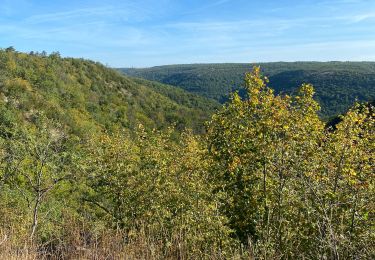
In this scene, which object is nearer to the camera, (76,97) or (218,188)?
(218,188)

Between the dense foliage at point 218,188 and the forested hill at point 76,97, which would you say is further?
the forested hill at point 76,97

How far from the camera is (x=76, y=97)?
59781 mm

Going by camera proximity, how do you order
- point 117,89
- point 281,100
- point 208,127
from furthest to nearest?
point 117,89 → point 208,127 → point 281,100

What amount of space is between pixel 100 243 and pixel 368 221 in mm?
3995

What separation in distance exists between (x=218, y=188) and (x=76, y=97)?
54.8 m

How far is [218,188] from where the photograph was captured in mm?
8609

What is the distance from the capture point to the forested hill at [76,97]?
45312mm

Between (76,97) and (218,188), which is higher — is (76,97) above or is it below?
below

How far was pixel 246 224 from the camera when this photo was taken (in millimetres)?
7988

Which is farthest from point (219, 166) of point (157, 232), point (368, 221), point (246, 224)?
point (368, 221)

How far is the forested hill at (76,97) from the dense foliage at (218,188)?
22.8 metres

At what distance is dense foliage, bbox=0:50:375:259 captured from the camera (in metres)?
5.41

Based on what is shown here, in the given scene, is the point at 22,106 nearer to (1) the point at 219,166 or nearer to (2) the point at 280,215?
(1) the point at 219,166

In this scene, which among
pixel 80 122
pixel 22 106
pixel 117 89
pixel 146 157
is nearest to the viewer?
pixel 146 157
